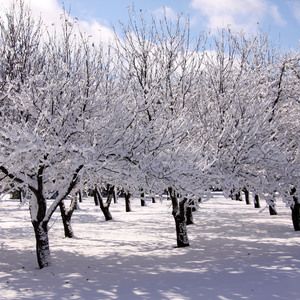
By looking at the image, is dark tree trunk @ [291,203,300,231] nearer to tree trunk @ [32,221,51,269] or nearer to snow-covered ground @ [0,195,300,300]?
snow-covered ground @ [0,195,300,300]

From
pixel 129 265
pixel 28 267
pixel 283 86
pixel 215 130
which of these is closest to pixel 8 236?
pixel 28 267

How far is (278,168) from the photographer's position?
40.5 ft

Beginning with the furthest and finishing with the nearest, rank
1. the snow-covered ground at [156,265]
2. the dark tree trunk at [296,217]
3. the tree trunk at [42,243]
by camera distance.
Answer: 1. the dark tree trunk at [296,217]
2. the tree trunk at [42,243]
3. the snow-covered ground at [156,265]

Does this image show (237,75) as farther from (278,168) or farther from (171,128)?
(171,128)

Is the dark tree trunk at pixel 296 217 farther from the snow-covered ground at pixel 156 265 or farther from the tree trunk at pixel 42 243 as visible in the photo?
the tree trunk at pixel 42 243

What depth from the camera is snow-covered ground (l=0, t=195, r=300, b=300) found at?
805 centimetres

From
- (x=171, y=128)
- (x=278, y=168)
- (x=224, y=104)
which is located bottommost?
(x=278, y=168)

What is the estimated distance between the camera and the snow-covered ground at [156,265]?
805cm

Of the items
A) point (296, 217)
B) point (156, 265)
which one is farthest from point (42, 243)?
point (296, 217)

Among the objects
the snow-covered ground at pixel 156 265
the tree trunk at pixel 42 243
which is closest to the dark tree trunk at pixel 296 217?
the snow-covered ground at pixel 156 265

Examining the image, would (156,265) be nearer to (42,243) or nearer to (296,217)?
(42,243)

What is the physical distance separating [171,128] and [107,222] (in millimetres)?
14057

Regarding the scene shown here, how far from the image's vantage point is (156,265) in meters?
10.9

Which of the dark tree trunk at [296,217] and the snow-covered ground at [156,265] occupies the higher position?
the dark tree trunk at [296,217]
